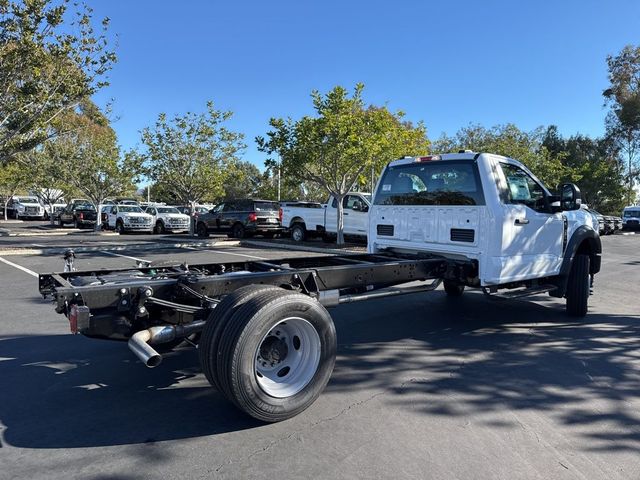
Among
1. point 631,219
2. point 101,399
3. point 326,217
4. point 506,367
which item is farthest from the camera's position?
point 631,219

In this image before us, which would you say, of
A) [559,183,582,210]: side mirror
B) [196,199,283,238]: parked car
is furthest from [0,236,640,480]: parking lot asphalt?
[196,199,283,238]: parked car

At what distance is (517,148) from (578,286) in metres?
26.1

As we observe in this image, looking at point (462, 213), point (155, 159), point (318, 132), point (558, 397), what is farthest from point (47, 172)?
point (558, 397)

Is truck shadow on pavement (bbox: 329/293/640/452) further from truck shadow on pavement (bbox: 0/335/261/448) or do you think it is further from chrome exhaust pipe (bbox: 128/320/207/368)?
chrome exhaust pipe (bbox: 128/320/207/368)

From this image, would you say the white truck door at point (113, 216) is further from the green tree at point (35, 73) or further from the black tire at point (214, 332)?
the black tire at point (214, 332)

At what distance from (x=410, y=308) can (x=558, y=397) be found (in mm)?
3438

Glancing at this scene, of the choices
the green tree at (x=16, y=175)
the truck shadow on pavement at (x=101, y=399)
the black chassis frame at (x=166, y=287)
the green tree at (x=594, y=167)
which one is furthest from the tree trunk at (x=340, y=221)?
the green tree at (x=594, y=167)

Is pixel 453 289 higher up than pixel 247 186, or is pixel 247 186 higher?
pixel 247 186

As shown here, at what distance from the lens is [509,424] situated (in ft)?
11.8

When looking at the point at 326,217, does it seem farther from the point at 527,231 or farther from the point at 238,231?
the point at 527,231

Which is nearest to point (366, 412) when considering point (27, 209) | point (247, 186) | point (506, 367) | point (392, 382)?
point (392, 382)

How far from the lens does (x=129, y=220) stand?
2688 centimetres

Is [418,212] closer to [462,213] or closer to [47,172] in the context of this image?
[462,213]

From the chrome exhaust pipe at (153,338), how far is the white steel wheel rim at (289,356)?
592mm
